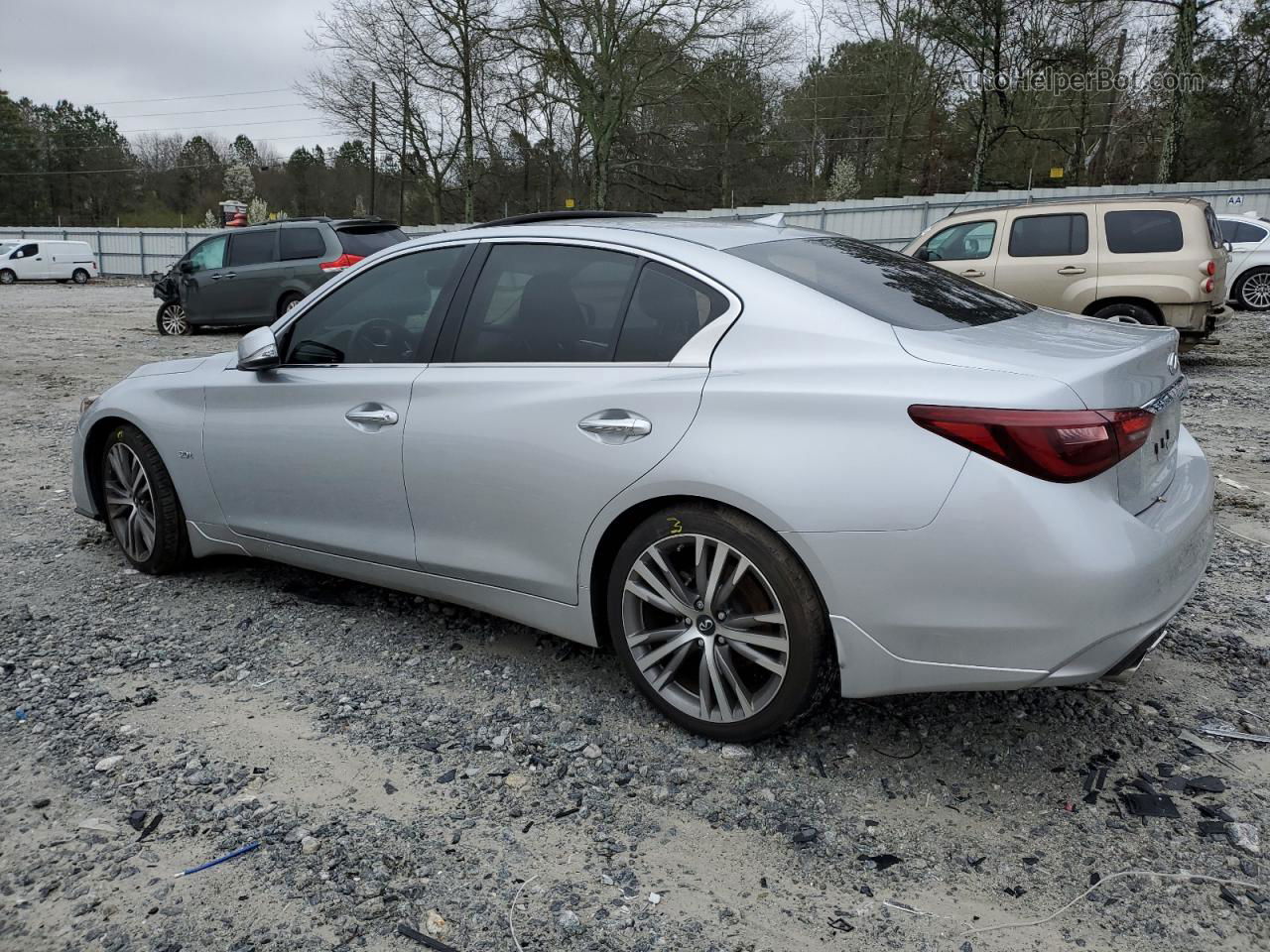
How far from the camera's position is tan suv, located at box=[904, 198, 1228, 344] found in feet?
33.4

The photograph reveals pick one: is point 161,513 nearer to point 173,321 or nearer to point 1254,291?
point 173,321

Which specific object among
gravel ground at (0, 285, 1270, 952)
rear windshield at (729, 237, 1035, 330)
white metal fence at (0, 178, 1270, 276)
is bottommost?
gravel ground at (0, 285, 1270, 952)

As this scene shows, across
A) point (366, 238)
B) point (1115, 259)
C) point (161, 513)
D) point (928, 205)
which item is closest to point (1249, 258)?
point (1115, 259)

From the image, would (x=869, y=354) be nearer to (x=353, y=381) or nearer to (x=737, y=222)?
(x=737, y=222)

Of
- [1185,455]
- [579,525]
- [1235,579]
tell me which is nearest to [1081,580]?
[1185,455]

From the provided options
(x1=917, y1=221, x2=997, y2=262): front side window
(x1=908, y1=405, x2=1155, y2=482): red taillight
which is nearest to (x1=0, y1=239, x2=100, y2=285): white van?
(x1=917, y1=221, x2=997, y2=262): front side window

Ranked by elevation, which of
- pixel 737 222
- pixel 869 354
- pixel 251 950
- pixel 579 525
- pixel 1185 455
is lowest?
pixel 251 950

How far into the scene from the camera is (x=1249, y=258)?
51.2ft

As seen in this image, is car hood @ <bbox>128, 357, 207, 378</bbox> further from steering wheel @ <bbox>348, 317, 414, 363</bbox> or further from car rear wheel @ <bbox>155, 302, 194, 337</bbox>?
car rear wheel @ <bbox>155, 302, 194, 337</bbox>

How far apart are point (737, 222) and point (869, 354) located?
125 cm

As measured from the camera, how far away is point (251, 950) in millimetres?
2262

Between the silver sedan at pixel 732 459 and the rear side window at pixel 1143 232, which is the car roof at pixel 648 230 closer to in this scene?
the silver sedan at pixel 732 459

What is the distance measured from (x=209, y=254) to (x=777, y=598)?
53.3 ft

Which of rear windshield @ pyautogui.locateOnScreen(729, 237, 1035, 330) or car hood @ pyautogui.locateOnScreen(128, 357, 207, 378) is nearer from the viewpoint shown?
rear windshield @ pyautogui.locateOnScreen(729, 237, 1035, 330)
